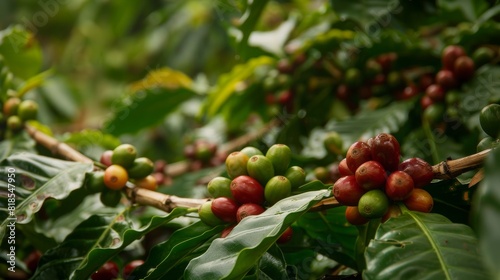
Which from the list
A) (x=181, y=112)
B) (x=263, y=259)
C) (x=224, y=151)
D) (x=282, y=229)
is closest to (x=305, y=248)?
(x=263, y=259)

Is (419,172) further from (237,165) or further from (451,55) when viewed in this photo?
(451,55)

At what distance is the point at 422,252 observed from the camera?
818 mm

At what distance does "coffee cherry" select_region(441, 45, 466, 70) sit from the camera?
1.57 m

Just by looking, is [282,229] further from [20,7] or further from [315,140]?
[20,7]

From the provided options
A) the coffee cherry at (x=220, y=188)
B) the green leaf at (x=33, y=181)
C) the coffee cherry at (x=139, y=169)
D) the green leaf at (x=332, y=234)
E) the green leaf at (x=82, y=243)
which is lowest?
the green leaf at (x=332, y=234)

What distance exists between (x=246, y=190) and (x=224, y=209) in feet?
0.20

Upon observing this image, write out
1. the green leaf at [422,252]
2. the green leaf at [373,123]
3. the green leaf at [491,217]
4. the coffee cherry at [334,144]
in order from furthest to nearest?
the green leaf at [373,123], the coffee cherry at [334,144], the green leaf at [422,252], the green leaf at [491,217]

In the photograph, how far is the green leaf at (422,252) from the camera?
771 mm

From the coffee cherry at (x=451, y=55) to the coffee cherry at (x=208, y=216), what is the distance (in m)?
0.97

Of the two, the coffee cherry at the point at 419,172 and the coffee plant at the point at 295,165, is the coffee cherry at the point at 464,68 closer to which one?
the coffee plant at the point at 295,165

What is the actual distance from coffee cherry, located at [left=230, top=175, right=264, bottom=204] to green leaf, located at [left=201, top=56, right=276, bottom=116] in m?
1.00

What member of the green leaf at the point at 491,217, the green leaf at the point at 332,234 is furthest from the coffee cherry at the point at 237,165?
the green leaf at the point at 491,217

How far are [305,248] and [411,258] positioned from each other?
17.4 inches

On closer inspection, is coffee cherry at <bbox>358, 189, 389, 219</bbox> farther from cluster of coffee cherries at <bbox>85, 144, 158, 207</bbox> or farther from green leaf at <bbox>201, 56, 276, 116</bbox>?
green leaf at <bbox>201, 56, 276, 116</bbox>
